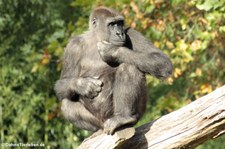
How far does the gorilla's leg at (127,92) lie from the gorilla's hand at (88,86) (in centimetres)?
19

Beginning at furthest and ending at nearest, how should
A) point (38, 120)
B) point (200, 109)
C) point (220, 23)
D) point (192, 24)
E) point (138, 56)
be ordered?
point (38, 120) → point (192, 24) → point (220, 23) → point (138, 56) → point (200, 109)

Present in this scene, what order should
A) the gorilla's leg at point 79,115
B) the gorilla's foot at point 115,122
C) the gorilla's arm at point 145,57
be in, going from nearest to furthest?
the gorilla's foot at point 115,122 < the gorilla's arm at point 145,57 < the gorilla's leg at point 79,115

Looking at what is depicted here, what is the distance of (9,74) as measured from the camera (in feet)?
29.0

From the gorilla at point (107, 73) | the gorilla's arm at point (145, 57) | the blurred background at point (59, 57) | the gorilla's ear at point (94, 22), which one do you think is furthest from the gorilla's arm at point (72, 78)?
the blurred background at point (59, 57)

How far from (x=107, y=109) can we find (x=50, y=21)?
460 cm

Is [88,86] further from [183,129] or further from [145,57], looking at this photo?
[183,129]

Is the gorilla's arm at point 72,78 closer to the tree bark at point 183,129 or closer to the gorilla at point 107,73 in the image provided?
the gorilla at point 107,73

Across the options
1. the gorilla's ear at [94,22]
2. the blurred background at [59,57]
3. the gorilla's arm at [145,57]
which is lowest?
the blurred background at [59,57]

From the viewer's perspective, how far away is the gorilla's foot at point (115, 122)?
4840 mm

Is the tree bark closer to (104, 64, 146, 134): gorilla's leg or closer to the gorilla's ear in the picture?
(104, 64, 146, 134): gorilla's leg

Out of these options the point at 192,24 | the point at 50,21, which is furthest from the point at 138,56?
the point at 50,21

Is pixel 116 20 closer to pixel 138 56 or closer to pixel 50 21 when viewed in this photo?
pixel 138 56

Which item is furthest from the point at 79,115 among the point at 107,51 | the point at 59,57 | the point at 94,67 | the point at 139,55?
the point at 59,57

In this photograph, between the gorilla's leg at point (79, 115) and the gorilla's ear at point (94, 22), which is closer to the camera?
the gorilla's leg at point (79, 115)
